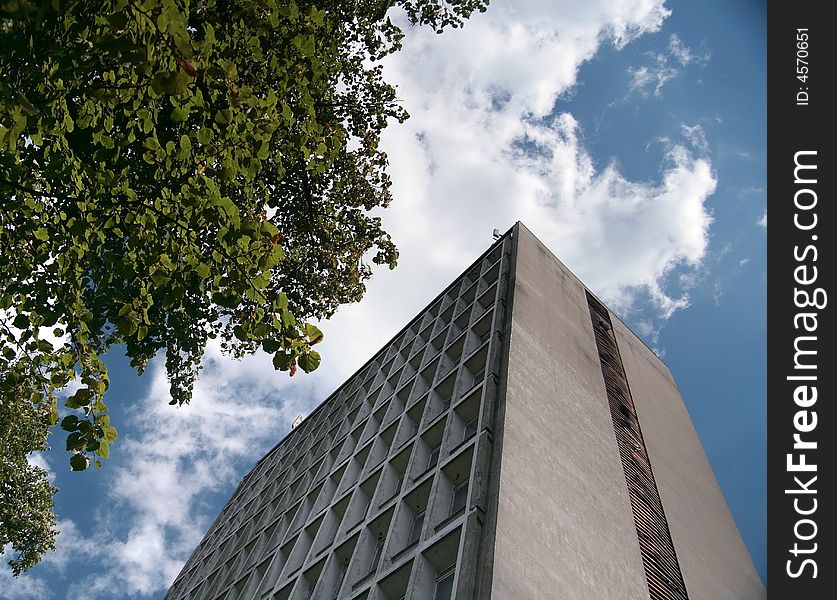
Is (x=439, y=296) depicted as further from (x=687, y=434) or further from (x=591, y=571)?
(x=591, y=571)

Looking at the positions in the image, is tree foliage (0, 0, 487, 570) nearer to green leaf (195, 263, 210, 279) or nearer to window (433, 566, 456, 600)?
green leaf (195, 263, 210, 279)

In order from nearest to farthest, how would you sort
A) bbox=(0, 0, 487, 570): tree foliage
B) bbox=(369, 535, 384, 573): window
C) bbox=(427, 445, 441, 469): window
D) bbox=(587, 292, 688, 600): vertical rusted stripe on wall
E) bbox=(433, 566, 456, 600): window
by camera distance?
bbox=(0, 0, 487, 570): tree foliage
bbox=(433, 566, 456, 600): window
bbox=(587, 292, 688, 600): vertical rusted stripe on wall
bbox=(369, 535, 384, 573): window
bbox=(427, 445, 441, 469): window

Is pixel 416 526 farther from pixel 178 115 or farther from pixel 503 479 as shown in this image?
pixel 178 115

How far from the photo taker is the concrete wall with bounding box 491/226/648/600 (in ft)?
32.7

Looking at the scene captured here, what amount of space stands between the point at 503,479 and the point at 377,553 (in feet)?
15.4

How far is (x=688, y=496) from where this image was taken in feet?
59.1

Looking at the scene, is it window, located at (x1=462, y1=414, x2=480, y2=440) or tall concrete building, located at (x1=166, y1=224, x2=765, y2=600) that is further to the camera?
window, located at (x1=462, y1=414, x2=480, y2=440)

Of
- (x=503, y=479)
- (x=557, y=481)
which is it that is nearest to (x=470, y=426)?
(x=557, y=481)

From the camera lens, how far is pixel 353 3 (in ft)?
41.7

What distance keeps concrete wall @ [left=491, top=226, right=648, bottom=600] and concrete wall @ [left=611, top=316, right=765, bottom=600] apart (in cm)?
125

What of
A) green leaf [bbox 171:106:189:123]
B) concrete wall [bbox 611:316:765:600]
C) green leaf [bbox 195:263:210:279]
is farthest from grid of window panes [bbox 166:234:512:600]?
green leaf [bbox 171:106:189:123]

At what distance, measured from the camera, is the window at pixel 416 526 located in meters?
12.9

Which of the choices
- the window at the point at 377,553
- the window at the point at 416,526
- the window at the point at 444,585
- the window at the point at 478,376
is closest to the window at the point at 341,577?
the window at the point at 377,553
